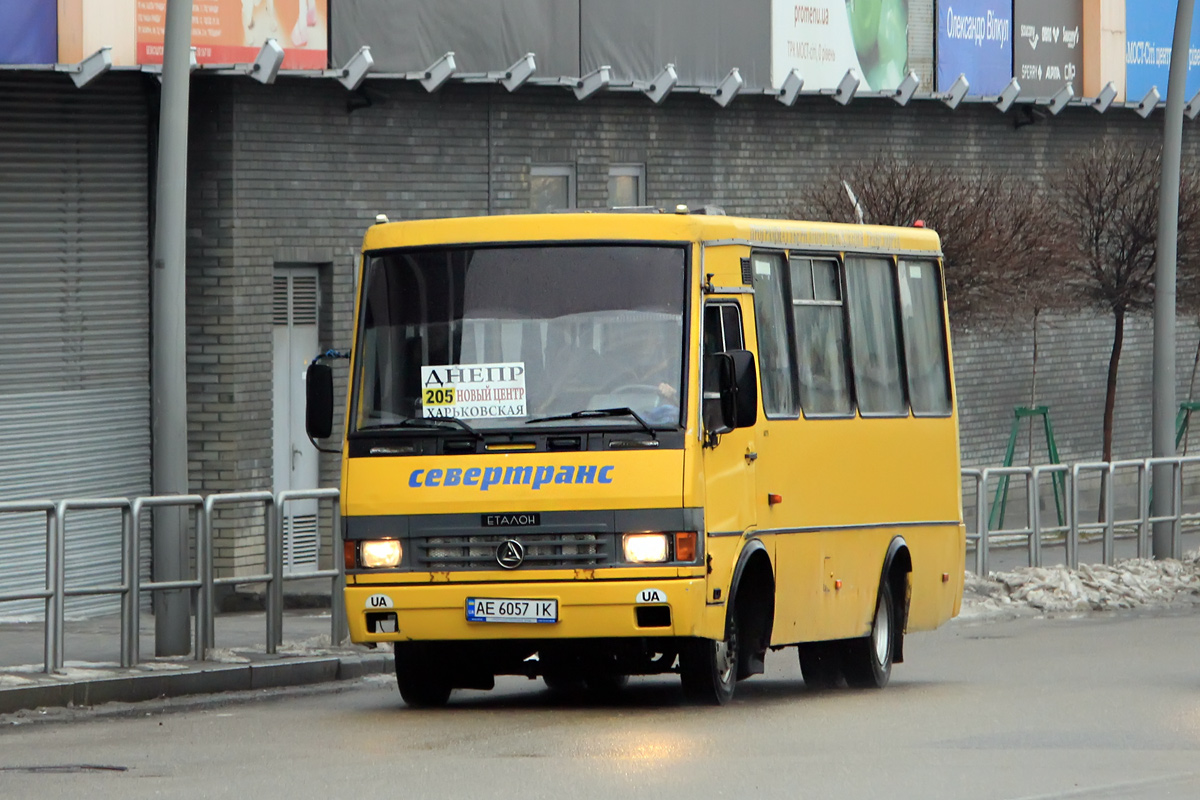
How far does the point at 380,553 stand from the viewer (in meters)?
12.6

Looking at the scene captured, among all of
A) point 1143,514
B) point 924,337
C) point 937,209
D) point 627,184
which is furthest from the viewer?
point 627,184

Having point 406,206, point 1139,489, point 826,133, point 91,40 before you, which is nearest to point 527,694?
point 91,40

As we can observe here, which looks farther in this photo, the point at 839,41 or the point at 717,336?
the point at 839,41

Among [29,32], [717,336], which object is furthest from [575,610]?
[29,32]

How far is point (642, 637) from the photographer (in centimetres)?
1226

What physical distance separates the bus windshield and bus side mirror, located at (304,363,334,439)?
0.19 metres

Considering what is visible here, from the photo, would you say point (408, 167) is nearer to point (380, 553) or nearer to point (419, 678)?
point (419, 678)

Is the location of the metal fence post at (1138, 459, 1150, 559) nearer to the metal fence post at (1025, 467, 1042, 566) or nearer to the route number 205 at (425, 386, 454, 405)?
the metal fence post at (1025, 467, 1042, 566)

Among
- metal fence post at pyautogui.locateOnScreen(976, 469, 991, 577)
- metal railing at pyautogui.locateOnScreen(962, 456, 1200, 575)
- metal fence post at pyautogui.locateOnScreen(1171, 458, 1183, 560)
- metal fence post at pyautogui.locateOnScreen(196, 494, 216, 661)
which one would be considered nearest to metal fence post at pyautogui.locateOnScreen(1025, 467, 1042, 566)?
metal railing at pyautogui.locateOnScreen(962, 456, 1200, 575)

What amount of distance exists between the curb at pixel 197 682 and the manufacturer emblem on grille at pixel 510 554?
8.70 feet

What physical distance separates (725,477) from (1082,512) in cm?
1271

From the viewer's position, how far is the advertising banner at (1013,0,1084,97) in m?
28.6

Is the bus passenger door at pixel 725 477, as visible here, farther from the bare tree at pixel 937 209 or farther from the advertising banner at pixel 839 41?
the advertising banner at pixel 839 41

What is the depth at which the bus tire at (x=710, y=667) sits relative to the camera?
12664 millimetres
